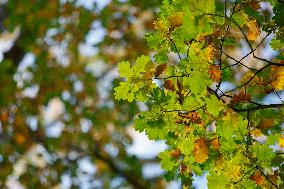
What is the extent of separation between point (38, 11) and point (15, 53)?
78 centimetres

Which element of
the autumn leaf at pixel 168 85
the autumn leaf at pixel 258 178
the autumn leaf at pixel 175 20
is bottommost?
the autumn leaf at pixel 258 178

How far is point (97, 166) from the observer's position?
7.10 metres

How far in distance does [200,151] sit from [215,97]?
1.15ft

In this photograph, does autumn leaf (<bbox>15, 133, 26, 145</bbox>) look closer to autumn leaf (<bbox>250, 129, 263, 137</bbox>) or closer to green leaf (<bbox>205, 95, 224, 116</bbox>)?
autumn leaf (<bbox>250, 129, 263, 137</bbox>)

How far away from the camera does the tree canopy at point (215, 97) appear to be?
173 centimetres

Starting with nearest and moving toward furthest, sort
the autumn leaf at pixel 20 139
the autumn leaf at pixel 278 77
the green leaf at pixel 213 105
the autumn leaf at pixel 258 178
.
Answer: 1. the green leaf at pixel 213 105
2. the autumn leaf at pixel 258 178
3. the autumn leaf at pixel 278 77
4. the autumn leaf at pixel 20 139

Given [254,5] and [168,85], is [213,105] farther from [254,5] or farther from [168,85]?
[254,5]

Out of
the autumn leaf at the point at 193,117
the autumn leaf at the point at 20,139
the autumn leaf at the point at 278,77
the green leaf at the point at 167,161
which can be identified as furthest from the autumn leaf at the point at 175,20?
the autumn leaf at the point at 20,139

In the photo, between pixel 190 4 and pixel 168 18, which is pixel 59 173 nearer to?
pixel 168 18

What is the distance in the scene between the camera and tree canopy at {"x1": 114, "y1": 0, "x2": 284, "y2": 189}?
1.73 metres

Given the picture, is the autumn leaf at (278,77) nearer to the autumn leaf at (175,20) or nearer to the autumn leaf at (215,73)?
the autumn leaf at (215,73)

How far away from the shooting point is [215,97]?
5.53 ft

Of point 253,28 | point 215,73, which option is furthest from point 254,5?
point 215,73

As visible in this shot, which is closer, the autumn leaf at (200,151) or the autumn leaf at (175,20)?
the autumn leaf at (175,20)
